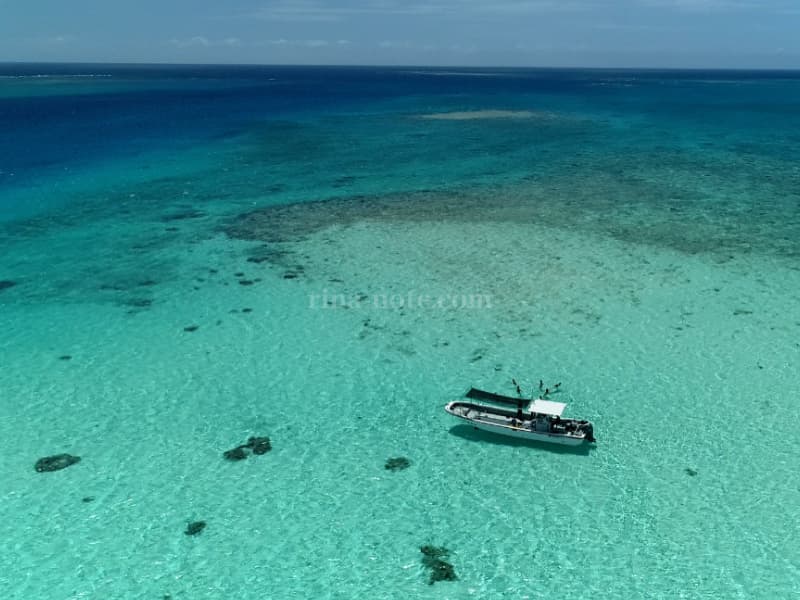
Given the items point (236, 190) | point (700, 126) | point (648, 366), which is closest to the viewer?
point (648, 366)

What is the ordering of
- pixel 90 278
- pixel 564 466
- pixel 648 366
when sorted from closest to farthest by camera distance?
pixel 564 466, pixel 648 366, pixel 90 278

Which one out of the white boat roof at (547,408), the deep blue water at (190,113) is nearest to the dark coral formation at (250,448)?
the white boat roof at (547,408)

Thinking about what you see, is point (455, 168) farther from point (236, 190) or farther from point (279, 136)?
point (279, 136)

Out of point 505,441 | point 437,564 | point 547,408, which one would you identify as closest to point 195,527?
point 437,564

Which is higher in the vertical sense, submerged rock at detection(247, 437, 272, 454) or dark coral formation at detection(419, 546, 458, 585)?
submerged rock at detection(247, 437, 272, 454)

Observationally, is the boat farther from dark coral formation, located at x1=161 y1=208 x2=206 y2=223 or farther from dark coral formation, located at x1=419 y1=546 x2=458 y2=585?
dark coral formation, located at x1=161 y1=208 x2=206 y2=223

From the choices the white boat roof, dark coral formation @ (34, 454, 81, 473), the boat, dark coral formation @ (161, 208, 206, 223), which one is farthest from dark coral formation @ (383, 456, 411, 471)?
dark coral formation @ (161, 208, 206, 223)

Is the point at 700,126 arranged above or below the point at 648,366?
above

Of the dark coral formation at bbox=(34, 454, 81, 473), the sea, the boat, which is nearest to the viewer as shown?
the sea

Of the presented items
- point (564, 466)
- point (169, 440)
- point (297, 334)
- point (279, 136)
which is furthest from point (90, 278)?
point (279, 136)
